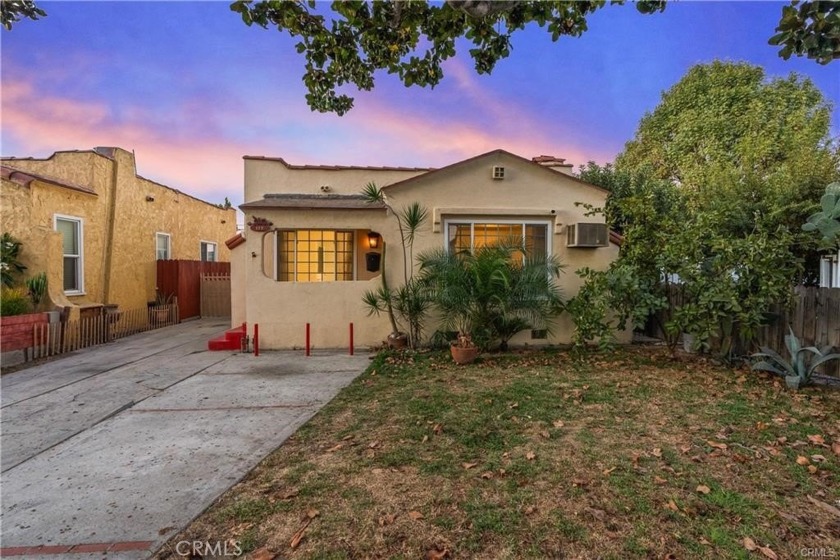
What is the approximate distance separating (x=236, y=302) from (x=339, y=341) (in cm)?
373

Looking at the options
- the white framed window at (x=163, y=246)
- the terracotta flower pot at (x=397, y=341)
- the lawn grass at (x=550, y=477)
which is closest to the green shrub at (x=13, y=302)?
the white framed window at (x=163, y=246)

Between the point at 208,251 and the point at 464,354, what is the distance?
48.3 feet

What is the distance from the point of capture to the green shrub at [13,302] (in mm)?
7176

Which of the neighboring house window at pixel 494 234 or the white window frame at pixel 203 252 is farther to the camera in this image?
the white window frame at pixel 203 252

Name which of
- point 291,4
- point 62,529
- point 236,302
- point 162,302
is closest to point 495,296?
point 291,4

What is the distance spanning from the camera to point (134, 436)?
3.99m

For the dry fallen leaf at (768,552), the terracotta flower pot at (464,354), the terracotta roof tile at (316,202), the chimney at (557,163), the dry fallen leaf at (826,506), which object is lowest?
the dry fallen leaf at (826,506)

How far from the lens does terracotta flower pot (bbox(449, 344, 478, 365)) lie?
270 inches

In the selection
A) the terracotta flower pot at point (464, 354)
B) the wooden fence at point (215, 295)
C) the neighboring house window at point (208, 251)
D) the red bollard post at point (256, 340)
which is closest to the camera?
the terracotta flower pot at point (464, 354)

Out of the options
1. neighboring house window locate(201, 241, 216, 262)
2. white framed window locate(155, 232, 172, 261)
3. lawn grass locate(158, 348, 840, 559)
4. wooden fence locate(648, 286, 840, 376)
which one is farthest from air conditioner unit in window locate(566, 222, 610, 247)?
neighboring house window locate(201, 241, 216, 262)

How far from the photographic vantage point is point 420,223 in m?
8.30

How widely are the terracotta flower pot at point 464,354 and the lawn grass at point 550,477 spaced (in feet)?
5.05

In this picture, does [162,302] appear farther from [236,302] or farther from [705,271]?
[705,271]

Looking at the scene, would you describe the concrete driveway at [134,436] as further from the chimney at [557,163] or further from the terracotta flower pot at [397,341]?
the chimney at [557,163]
